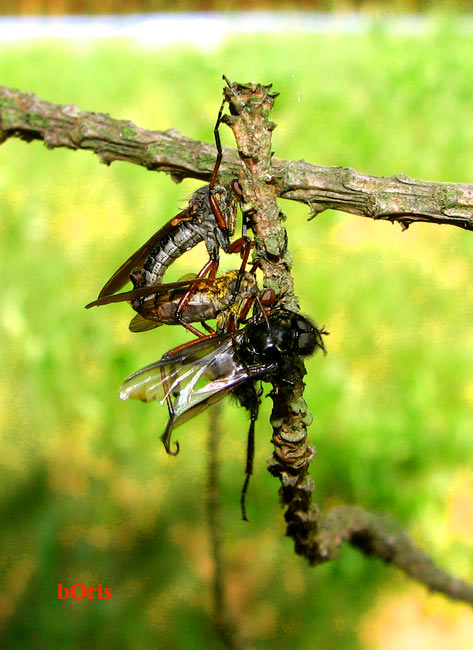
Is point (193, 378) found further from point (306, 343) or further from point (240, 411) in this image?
point (240, 411)

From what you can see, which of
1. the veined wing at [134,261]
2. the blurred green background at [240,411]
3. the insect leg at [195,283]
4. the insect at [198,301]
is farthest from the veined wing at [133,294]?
the blurred green background at [240,411]

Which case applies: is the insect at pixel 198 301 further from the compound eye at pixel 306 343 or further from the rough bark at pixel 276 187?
the rough bark at pixel 276 187

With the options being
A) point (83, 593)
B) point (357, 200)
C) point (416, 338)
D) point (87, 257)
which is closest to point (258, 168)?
point (357, 200)

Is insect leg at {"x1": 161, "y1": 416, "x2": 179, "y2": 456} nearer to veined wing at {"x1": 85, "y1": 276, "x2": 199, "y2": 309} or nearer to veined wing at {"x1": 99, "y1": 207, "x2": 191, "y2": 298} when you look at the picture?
veined wing at {"x1": 85, "y1": 276, "x2": 199, "y2": 309}

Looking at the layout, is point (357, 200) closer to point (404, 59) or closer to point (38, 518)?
point (38, 518)

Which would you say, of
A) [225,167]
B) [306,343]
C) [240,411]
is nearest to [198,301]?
[306,343]

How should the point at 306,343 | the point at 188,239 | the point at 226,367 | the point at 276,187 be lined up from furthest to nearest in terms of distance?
1. the point at 188,239
2. the point at 226,367
3. the point at 306,343
4. the point at 276,187
